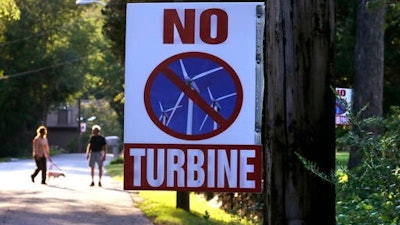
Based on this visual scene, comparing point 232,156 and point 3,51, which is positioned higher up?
point 3,51

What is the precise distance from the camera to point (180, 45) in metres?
4.04

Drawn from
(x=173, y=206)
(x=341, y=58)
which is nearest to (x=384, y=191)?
(x=173, y=206)

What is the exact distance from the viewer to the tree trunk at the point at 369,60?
15758 millimetres

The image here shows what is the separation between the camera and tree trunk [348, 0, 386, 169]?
51.7 feet

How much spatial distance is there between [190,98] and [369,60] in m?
12.4

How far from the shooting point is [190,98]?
405 centimetres

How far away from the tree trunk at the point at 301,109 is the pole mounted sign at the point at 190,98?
180mm

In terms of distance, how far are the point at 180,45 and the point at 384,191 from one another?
2.26m

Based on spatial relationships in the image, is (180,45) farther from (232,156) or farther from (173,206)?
(173,206)

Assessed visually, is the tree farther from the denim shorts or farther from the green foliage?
the green foliage

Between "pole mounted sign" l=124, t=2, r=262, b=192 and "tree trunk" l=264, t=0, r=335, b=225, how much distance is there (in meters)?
0.18

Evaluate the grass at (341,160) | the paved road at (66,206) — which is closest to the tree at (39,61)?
the grass at (341,160)

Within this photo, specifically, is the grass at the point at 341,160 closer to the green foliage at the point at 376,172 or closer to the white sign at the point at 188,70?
the green foliage at the point at 376,172

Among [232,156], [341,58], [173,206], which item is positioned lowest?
[173,206]
